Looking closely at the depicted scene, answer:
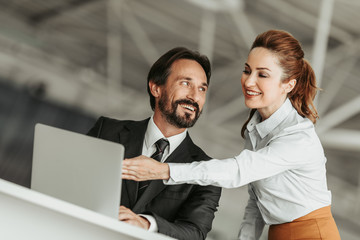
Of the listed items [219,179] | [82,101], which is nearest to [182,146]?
[219,179]

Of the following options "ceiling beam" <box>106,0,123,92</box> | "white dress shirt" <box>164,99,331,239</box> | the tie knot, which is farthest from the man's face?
"ceiling beam" <box>106,0,123,92</box>

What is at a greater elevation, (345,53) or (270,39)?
(345,53)

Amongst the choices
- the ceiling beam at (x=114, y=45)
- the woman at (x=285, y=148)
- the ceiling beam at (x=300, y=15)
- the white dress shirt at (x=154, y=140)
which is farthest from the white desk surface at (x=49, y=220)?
the ceiling beam at (x=114, y=45)

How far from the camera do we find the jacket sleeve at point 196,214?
256cm

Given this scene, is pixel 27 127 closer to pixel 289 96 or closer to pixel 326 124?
pixel 326 124

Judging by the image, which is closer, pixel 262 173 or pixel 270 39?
pixel 262 173

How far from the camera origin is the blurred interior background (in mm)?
8984

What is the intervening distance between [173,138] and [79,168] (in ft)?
3.09

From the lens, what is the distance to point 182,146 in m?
2.95

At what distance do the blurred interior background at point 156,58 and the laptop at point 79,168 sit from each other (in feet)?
20.5

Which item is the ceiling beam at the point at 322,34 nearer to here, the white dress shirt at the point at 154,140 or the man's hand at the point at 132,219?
the white dress shirt at the point at 154,140

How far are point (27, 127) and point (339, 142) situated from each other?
11.0 m

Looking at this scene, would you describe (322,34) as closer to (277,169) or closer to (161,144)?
(161,144)

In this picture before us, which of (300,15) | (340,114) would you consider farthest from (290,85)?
(340,114)
